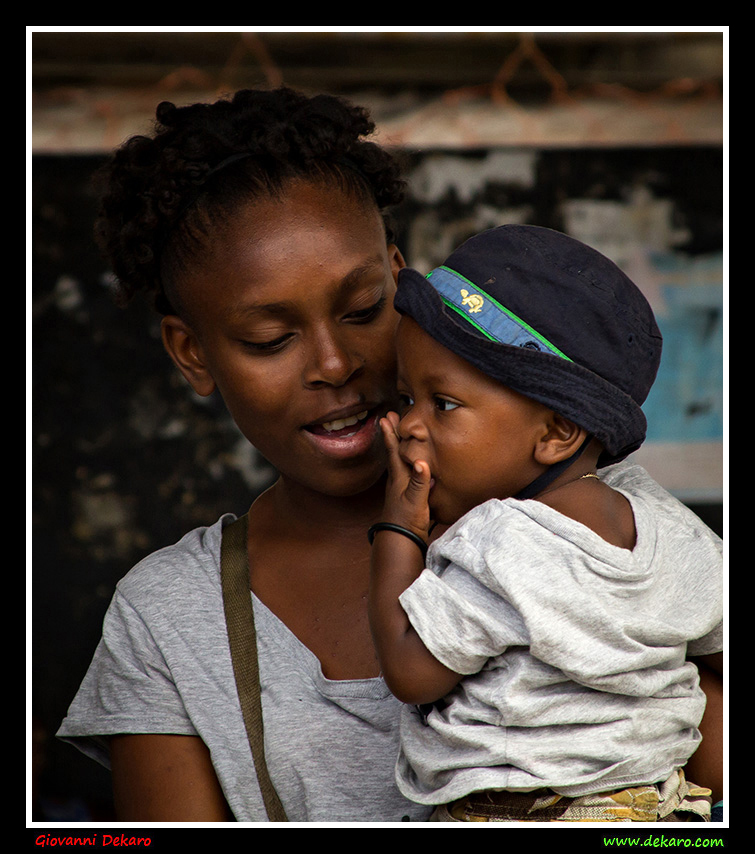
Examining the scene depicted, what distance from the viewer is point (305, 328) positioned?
76.4 inches

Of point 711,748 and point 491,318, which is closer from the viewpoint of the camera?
point 491,318

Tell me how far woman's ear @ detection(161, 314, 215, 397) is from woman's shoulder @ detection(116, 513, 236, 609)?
1.13ft

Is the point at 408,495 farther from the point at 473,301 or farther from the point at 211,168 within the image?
the point at 211,168

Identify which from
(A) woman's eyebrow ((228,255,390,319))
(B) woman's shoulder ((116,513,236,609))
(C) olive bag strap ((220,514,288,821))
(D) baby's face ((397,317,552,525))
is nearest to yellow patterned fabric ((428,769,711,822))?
(C) olive bag strap ((220,514,288,821))

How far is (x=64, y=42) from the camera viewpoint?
12.3ft

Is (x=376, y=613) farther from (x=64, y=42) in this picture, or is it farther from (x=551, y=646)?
(x=64, y=42)

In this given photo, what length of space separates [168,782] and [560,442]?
3.38 feet

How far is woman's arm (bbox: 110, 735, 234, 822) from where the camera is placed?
1.96 metres

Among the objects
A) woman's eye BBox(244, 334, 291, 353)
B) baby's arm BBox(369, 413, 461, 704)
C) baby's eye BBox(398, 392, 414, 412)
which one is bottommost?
baby's arm BBox(369, 413, 461, 704)

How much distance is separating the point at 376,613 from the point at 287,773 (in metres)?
0.48

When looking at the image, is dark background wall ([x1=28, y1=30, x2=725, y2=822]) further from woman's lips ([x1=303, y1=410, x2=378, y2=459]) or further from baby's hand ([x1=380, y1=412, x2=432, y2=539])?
baby's hand ([x1=380, y1=412, x2=432, y2=539])

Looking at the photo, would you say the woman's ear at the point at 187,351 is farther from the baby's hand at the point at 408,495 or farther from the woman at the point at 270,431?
the baby's hand at the point at 408,495

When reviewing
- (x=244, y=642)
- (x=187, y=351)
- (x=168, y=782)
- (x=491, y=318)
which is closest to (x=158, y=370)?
(x=187, y=351)

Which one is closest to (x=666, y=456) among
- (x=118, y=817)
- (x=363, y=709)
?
(x=363, y=709)
